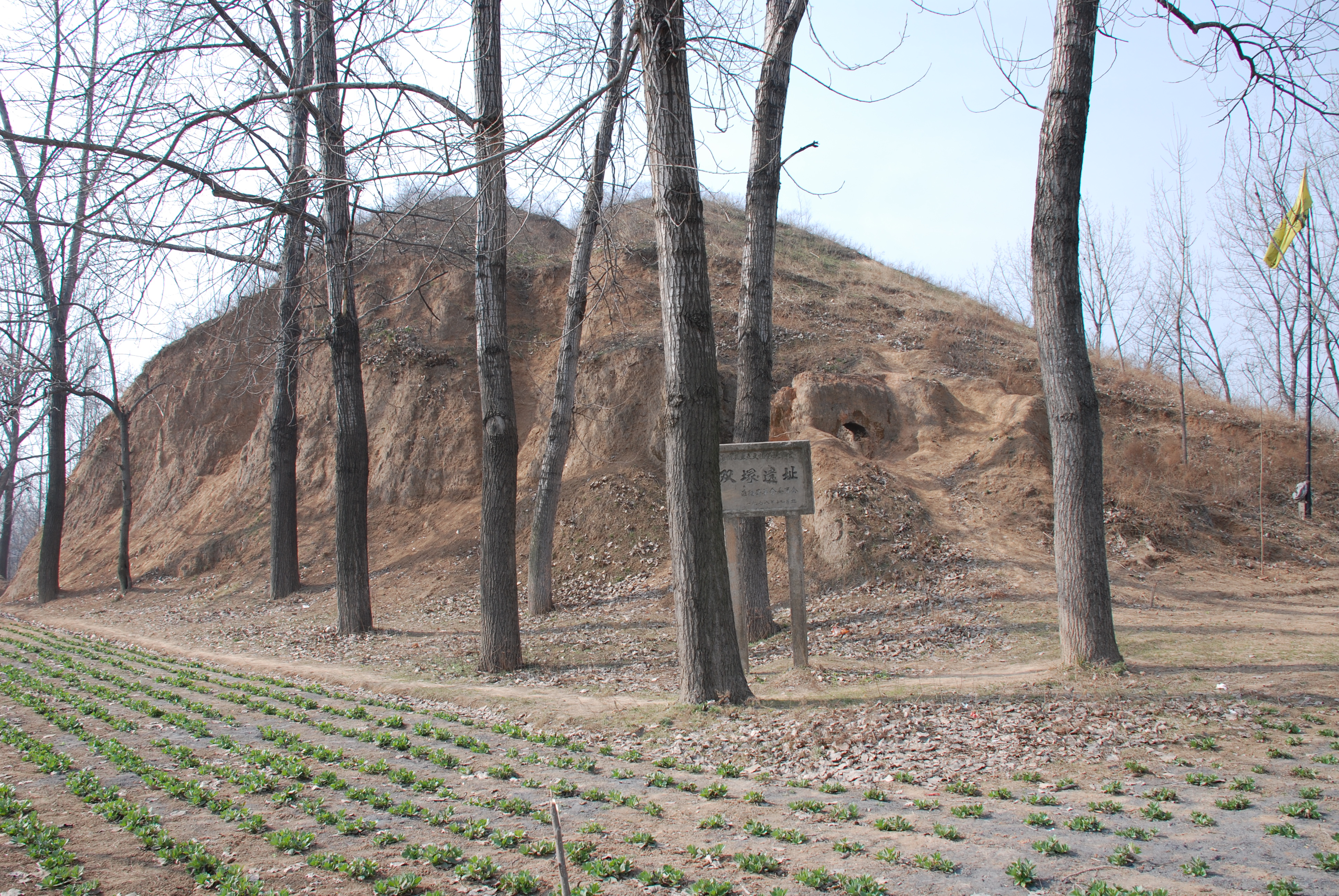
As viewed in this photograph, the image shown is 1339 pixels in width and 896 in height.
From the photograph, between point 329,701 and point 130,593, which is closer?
point 329,701

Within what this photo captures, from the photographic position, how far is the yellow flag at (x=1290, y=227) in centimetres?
1356

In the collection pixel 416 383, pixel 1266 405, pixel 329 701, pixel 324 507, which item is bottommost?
pixel 329 701

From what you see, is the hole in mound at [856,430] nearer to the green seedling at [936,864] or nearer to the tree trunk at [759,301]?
the tree trunk at [759,301]

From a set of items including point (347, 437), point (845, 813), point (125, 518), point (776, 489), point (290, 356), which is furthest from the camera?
point (125, 518)

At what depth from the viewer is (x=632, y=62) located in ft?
21.7

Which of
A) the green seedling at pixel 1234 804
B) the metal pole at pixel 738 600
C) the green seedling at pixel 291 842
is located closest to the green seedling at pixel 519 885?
the green seedling at pixel 291 842

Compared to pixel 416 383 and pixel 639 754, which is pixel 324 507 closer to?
pixel 416 383

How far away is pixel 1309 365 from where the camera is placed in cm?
1811

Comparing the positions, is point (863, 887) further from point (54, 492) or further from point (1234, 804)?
point (54, 492)

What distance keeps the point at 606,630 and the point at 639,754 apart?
6.09m

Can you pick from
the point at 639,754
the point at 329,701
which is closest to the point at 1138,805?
the point at 639,754

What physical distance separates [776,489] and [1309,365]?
17062mm

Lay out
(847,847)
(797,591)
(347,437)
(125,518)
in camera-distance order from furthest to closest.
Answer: (125,518) → (347,437) → (797,591) → (847,847)

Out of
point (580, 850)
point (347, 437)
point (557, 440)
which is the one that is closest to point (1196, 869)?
point (580, 850)
